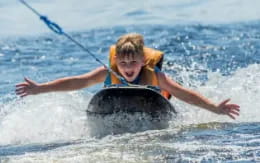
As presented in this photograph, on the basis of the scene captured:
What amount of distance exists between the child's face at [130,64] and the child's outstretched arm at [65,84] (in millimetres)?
359

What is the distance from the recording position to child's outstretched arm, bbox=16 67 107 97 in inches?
257

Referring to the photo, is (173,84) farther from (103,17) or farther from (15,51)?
(103,17)

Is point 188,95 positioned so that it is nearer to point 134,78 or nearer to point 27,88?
point 134,78

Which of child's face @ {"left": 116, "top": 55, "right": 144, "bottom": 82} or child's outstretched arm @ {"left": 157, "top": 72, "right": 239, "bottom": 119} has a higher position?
child's face @ {"left": 116, "top": 55, "right": 144, "bottom": 82}

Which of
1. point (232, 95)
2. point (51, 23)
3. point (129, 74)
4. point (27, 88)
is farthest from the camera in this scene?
point (232, 95)

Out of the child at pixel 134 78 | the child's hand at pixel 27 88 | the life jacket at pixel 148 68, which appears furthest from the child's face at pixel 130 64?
the child's hand at pixel 27 88

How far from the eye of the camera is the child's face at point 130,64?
21.1 ft

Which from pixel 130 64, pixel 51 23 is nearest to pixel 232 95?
pixel 130 64

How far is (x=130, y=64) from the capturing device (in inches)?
255

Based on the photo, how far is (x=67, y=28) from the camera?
71.9 feet

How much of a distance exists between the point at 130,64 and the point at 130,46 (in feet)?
0.54

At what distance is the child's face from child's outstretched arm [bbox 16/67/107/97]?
0.36 meters

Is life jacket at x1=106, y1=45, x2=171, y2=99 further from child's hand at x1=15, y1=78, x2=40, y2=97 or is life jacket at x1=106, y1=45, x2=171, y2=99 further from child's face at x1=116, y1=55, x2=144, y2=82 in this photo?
child's hand at x1=15, y1=78, x2=40, y2=97

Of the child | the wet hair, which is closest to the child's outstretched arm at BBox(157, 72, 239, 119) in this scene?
the child
